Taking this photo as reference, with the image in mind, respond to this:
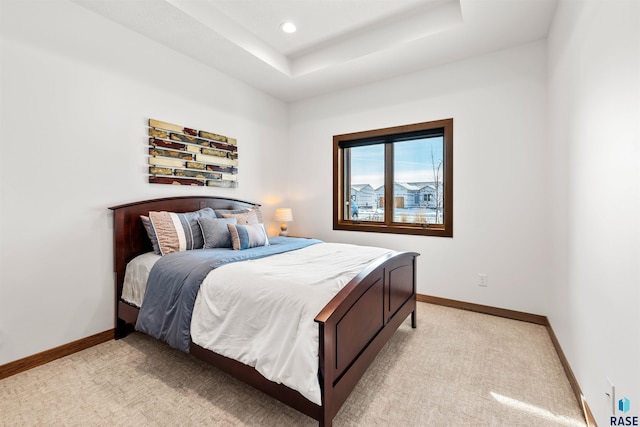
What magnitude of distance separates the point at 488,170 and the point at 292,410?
2.87m

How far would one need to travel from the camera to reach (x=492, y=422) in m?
1.55

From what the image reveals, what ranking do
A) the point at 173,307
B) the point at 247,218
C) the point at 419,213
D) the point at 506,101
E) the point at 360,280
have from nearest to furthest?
1. the point at 360,280
2. the point at 173,307
3. the point at 506,101
4. the point at 247,218
5. the point at 419,213

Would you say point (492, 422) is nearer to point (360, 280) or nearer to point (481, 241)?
point (360, 280)

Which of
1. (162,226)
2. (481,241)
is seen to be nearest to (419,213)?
(481,241)

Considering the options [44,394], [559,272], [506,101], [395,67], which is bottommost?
[44,394]

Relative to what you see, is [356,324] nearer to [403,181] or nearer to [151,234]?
[151,234]

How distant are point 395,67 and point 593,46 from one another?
208 cm

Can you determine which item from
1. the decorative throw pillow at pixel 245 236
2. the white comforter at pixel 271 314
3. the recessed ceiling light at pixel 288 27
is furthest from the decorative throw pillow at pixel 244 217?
the recessed ceiling light at pixel 288 27

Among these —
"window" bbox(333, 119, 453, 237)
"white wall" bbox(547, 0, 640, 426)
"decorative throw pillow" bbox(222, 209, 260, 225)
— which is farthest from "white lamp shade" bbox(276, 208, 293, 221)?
"white wall" bbox(547, 0, 640, 426)

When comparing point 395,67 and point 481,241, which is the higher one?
point 395,67

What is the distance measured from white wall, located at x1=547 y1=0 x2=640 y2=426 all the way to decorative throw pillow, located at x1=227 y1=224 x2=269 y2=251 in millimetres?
2489

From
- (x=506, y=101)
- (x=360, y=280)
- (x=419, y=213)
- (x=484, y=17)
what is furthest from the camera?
(x=419, y=213)

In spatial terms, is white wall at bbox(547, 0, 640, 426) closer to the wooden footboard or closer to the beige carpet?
the beige carpet

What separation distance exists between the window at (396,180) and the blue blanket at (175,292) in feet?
6.79
